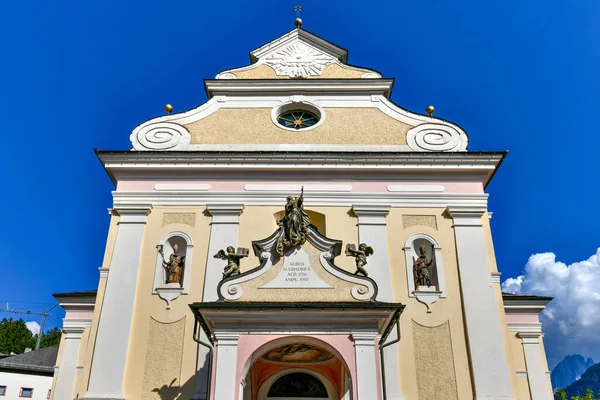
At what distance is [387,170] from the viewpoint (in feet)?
45.7

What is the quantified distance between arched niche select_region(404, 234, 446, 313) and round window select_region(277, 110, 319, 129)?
4.71m

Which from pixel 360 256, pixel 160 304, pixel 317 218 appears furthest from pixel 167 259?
pixel 360 256

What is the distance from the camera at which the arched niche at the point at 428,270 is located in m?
12.3

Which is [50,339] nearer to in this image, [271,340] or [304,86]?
[304,86]

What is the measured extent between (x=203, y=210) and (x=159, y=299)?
252 centimetres

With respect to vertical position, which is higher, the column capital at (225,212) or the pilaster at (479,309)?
the column capital at (225,212)

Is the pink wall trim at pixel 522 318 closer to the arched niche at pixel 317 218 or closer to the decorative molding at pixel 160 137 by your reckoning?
the arched niche at pixel 317 218

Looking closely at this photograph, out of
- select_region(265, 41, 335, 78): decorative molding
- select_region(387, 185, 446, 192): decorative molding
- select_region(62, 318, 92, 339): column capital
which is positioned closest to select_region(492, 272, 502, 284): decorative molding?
select_region(387, 185, 446, 192): decorative molding

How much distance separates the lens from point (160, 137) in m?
14.9

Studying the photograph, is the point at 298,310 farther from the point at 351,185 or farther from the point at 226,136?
the point at 226,136

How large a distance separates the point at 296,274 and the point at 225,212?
4129mm

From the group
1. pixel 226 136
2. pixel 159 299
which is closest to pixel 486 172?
pixel 226 136

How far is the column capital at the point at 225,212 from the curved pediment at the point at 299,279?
10.8ft

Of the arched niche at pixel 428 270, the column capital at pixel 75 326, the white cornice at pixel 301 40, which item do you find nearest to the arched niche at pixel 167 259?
the column capital at pixel 75 326
